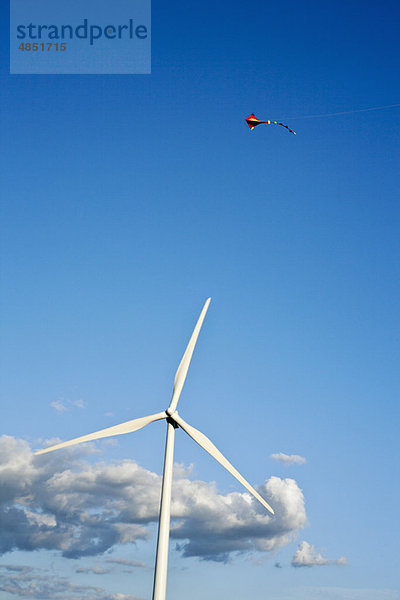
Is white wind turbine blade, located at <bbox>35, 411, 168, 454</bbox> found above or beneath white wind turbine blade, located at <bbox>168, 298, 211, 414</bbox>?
beneath

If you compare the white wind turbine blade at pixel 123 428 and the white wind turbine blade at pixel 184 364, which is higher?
the white wind turbine blade at pixel 184 364

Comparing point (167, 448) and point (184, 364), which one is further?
point (184, 364)

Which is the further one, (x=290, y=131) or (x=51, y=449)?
(x=290, y=131)

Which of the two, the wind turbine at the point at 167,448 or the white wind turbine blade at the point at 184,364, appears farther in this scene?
the white wind turbine blade at the point at 184,364

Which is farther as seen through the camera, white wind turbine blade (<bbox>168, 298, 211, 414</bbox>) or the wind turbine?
white wind turbine blade (<bbox>168, 298, 211, 414</bbox>)

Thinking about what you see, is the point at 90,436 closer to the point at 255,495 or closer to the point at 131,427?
the point at 131,427

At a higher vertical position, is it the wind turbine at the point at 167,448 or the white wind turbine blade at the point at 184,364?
the white wind turbine blade at the point at 184,364

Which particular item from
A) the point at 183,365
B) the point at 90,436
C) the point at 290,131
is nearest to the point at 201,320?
the point at 183,365

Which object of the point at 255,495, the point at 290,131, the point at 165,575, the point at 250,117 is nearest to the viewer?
the point at 165,575
